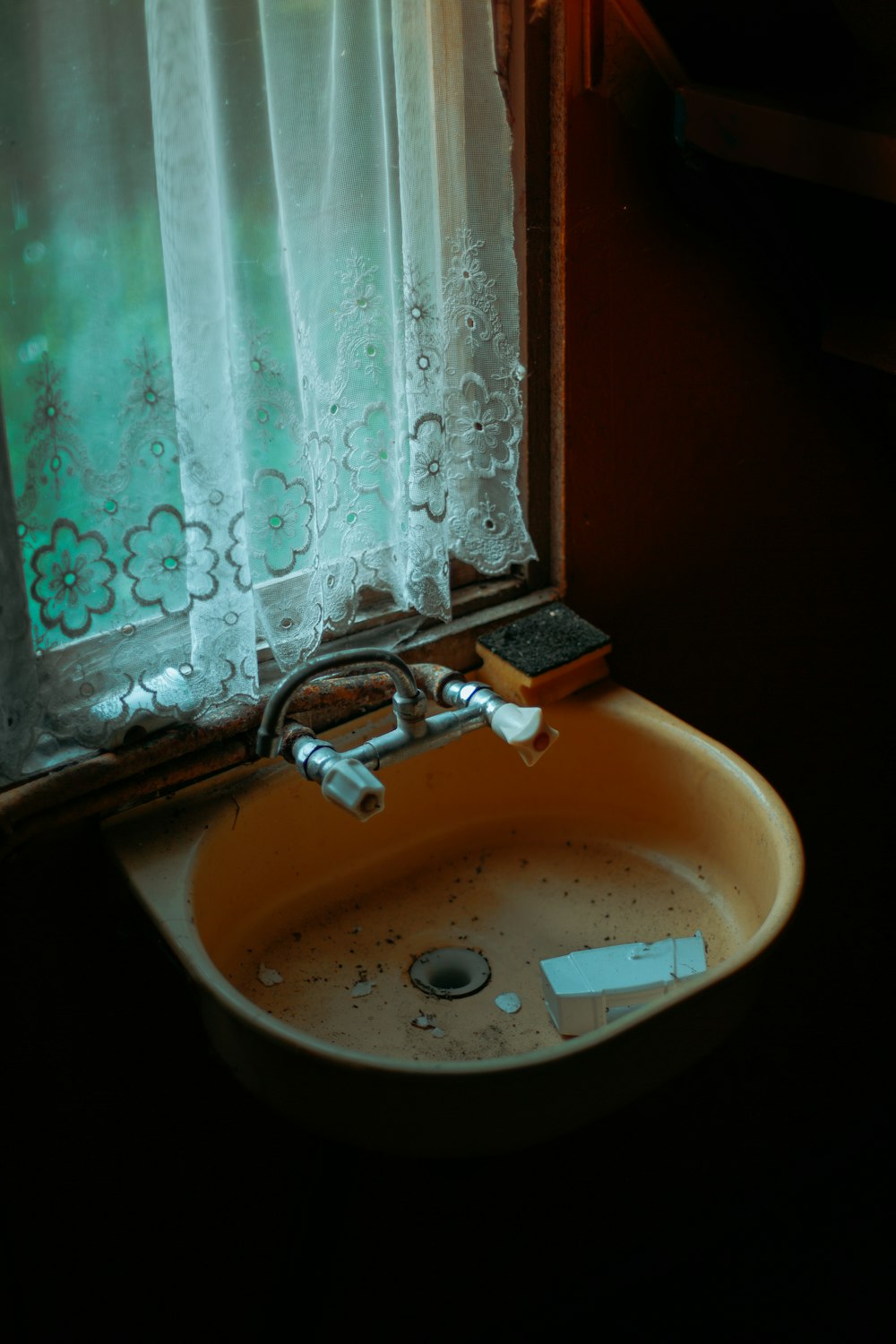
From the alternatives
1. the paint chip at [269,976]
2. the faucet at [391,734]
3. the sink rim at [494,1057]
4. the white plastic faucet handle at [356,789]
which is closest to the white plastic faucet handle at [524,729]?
the faucet at [391,734]

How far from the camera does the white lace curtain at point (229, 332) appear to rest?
3.18 ft

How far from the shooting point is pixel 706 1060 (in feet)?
5.96

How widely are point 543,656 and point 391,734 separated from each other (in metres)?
0.29

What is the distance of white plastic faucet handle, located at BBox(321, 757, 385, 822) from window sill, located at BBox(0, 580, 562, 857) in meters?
0.24

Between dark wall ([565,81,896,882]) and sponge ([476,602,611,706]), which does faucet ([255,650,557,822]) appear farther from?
dark wall ([565,81,896,882])

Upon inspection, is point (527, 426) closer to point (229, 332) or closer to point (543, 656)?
point (543, 656)

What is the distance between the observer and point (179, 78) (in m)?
0.96

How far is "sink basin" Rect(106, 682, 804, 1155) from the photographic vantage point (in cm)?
99

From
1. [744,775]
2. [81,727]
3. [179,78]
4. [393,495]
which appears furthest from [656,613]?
[179,78]

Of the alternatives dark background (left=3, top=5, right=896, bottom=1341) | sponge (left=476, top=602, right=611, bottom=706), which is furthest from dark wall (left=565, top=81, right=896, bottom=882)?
sponge (left=476, top=602, right=611, bottom=706)

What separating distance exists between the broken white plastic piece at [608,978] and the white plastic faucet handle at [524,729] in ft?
0.77

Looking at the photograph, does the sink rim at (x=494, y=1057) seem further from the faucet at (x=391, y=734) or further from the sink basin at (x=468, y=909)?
the faucet at (x=391, y=734)

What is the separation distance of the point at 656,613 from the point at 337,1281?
1.05 m

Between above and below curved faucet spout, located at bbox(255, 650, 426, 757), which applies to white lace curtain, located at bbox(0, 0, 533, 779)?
above
